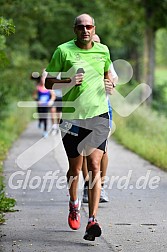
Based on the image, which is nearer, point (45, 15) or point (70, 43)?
point (70, 43)

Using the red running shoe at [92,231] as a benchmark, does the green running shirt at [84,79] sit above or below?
above

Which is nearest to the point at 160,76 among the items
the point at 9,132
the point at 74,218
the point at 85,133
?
the point at 9,132

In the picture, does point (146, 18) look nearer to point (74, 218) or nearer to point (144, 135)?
point (144, 135)

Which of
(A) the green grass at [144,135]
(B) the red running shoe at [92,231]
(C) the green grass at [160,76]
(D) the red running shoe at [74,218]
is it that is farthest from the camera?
(C) the green grass at [160,76]

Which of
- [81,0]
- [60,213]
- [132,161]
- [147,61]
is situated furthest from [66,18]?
[60,213]

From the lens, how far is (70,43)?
8.17m

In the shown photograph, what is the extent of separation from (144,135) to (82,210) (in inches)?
440

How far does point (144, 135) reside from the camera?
68.4 ft

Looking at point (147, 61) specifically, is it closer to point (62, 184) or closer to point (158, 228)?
point (62, 184)

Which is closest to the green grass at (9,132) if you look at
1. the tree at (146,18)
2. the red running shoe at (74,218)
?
the red running shoe at (74,218)

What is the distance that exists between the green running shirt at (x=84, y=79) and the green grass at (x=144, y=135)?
6153 mm

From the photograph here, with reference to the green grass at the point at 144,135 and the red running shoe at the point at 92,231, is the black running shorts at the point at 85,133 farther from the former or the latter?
the green grass at the point at 144,135

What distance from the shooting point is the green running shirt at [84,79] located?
8023 millimetres

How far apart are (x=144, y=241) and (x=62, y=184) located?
14.7 ft
